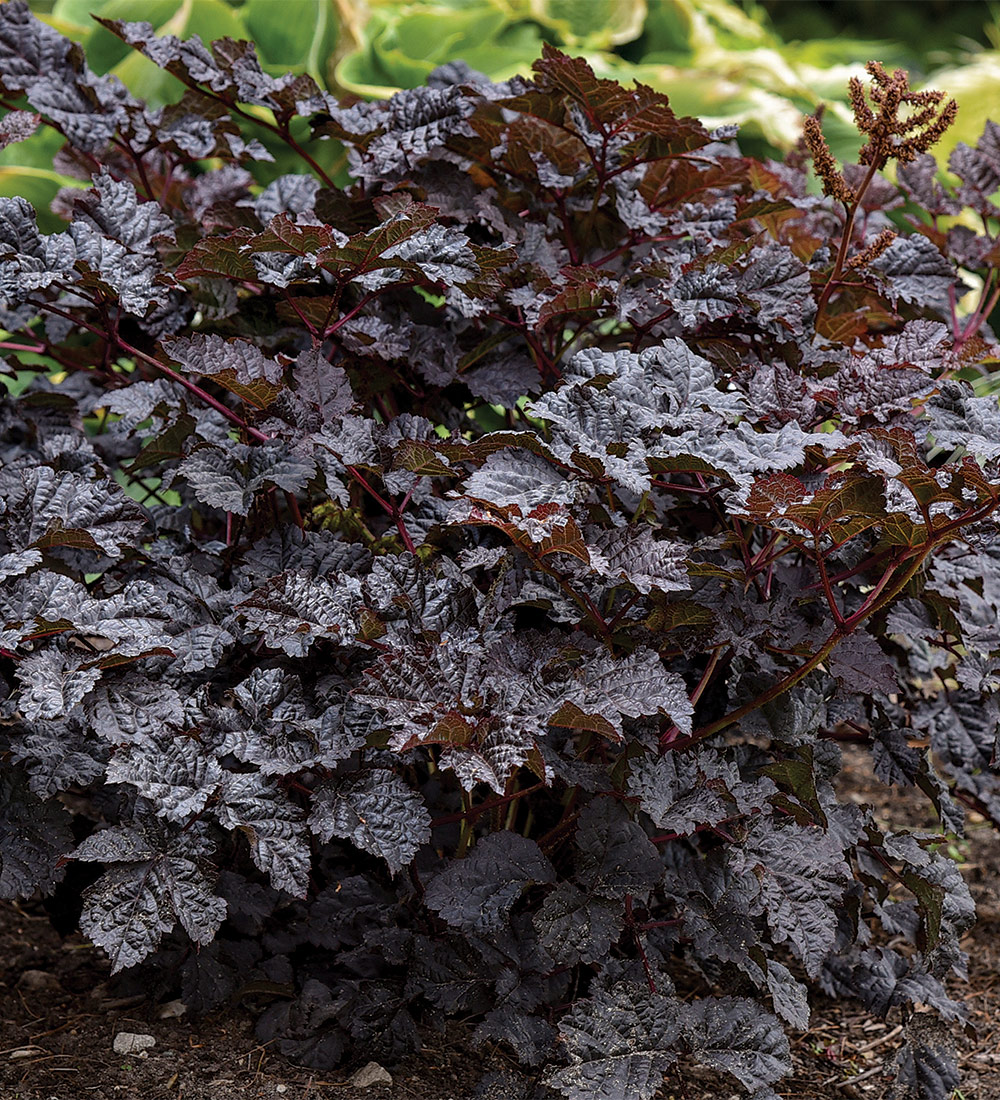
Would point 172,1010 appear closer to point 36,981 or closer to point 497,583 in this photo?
point 36,981

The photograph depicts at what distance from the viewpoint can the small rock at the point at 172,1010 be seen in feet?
4.93

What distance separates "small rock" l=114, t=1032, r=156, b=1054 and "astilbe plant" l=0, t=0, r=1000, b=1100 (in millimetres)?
74

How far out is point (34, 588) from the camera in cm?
121

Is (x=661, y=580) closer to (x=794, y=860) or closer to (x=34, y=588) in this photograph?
(x=794, y=860)

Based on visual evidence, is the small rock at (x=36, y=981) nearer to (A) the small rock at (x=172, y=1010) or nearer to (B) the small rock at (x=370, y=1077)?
(A) the small rock at (x=172, y=1010)

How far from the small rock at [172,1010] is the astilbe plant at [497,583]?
5 cm

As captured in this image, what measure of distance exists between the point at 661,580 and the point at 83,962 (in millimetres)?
1146

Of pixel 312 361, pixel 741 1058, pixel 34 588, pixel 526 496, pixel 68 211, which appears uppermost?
pixel 68 211

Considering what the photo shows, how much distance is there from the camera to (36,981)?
1.59 meters

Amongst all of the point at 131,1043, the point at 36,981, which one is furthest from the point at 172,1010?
the point at 36,981

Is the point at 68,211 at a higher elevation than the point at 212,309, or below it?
higher

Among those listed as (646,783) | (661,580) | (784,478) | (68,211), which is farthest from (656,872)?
(68,211)

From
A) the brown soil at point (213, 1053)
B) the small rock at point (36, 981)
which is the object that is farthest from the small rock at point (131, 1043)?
the small rock at point (36, 981)

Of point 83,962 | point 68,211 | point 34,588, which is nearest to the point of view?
point 34,588
